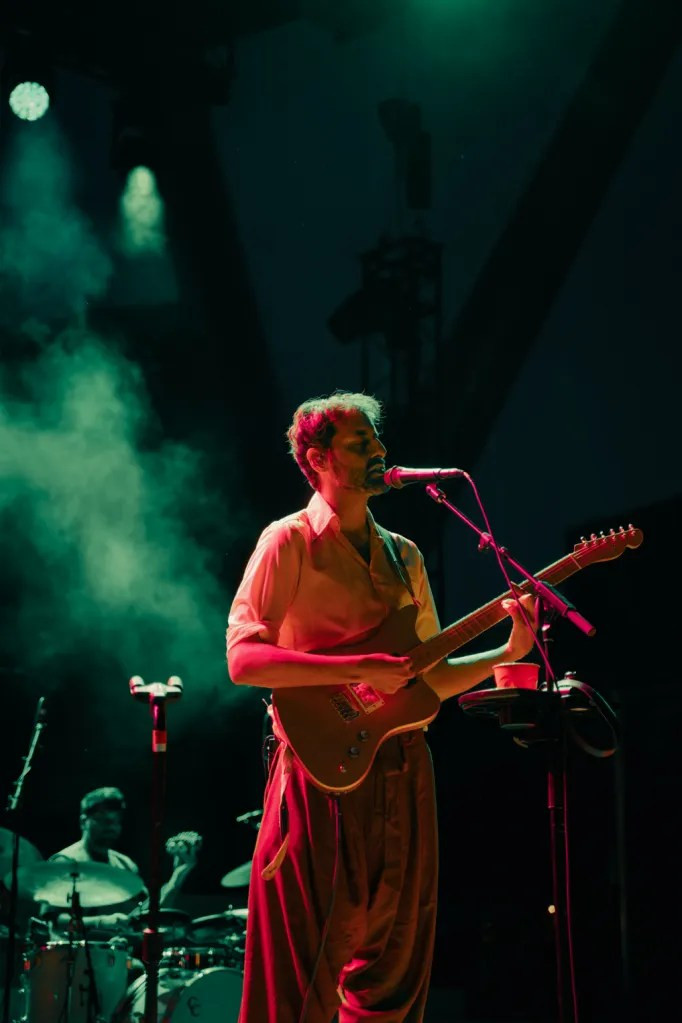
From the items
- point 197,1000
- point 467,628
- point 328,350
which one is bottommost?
point 197,1000

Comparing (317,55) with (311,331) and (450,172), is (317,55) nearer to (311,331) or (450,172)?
(450,172)

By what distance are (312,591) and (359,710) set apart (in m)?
0.35

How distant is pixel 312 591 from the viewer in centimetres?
316

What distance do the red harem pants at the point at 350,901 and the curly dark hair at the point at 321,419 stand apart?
A: 34.4 inches

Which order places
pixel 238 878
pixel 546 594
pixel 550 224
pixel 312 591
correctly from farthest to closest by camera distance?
1. pixel 550 224
2. pixel 238 878
3. pixel 312 591
4. pixel 546 594

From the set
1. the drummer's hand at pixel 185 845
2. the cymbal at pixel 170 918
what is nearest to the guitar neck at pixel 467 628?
the cymbal at pixel 170 918

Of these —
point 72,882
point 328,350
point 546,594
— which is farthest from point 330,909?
point 328,350

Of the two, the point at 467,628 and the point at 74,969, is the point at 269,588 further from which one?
the point at 74,969

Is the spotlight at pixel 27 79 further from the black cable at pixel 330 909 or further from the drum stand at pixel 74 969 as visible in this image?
the black cable at pixel 330 909

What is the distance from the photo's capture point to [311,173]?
879 cm

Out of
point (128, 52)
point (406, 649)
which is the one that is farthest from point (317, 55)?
point (406, 649)

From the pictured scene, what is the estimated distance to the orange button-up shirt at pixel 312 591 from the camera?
310 centimetres

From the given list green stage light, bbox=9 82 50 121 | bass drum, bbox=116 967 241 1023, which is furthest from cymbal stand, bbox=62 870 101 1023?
green stage light, bbox=9 82 50 121

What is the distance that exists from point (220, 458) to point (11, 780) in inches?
111
